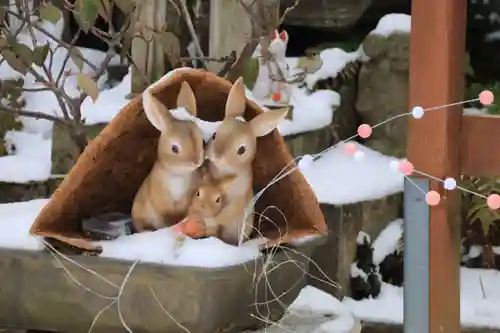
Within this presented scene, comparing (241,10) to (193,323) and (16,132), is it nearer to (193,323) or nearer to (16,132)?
(16,132)

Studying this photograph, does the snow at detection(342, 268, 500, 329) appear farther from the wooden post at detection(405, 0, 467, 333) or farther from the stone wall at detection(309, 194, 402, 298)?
the wooden post at detection(405, 0, 467, 333)

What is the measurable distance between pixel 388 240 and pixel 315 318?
0.81m

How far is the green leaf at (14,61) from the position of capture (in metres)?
0.98

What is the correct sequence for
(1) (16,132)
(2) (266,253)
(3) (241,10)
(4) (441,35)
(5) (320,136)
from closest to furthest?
(4) (441,35)
(2) (266,253)
(3) (241,10)
(5) (320,136)
(1) (16,132)

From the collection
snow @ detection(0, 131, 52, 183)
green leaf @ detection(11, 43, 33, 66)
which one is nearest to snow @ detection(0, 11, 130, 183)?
snow @ detection(0, 131, 52, 183)

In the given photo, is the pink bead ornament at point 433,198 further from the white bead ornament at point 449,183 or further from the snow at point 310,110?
the snow at point 310,110

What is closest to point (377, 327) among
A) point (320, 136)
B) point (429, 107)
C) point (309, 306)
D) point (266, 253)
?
point (320, 136)

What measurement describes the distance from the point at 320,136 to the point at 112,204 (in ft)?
2.77

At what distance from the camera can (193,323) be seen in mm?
722

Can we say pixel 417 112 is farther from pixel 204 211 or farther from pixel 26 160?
pixel 26 160

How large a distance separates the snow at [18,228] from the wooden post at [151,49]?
486 millimetres

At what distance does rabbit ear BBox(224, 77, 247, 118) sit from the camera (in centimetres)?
78

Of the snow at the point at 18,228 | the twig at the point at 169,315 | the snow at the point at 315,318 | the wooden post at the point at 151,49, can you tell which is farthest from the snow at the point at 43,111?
the twig at the point at 169,315

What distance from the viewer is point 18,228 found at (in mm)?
819
